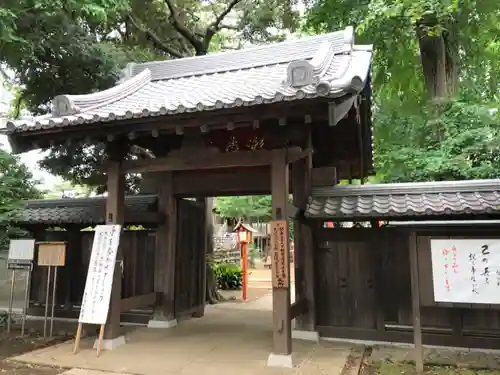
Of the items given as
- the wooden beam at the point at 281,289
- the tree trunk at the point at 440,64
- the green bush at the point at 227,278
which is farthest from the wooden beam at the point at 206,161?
the green bush at the point at 227,278

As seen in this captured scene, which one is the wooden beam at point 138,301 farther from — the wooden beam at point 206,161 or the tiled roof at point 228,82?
the tiled roof at point 228,82

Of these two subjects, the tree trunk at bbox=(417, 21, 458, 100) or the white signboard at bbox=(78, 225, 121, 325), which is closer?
the white signboard at bbox=(78, 225, 121, 325)

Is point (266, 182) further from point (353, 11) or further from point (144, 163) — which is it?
point (353, 11)


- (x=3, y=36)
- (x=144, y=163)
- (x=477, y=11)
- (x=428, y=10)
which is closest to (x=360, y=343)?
(x=144, y=163)

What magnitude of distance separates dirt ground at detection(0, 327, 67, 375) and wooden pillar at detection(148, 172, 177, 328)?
195cm

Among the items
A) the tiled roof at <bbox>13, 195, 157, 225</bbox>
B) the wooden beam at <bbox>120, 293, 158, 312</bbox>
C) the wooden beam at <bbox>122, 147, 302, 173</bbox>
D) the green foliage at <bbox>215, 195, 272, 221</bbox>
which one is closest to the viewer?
the wooden beam at <bbox>122, 147, 302, 173</bbox>

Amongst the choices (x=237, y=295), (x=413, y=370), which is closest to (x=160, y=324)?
(x=413, y=370)

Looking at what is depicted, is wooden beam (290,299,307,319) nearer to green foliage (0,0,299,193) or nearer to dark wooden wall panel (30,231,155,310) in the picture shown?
dark wooden wall panel (30,231,155,310)

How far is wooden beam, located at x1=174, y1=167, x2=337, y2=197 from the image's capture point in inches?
305

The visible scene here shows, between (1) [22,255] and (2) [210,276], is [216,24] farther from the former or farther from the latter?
(1) [22,255]

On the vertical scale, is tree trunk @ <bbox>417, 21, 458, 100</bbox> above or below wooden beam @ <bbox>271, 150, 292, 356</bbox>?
above

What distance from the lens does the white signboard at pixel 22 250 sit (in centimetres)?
816

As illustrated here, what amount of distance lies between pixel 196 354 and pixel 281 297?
1.77 meters

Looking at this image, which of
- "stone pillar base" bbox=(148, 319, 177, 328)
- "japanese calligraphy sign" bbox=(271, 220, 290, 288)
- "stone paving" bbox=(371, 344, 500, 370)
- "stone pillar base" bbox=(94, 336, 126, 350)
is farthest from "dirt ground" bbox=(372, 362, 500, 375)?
"stone pillar base" bbox=(148, 319, 177, 328)
